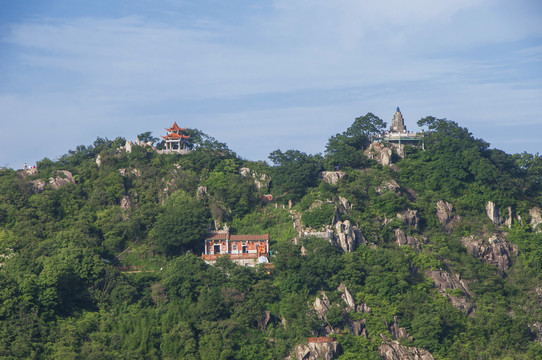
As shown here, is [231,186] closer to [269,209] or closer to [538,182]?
[269,209]

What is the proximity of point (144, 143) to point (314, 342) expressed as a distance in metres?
24.4

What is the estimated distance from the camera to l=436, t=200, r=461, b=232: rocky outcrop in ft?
206

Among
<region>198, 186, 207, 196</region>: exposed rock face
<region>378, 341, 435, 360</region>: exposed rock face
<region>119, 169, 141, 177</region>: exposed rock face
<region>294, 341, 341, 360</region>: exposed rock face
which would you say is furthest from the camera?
<region>119, 169, 141, 177</region>: exposed rock face

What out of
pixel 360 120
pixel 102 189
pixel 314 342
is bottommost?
pixel 314 342

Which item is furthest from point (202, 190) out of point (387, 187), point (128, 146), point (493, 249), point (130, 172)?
point (493, 249)

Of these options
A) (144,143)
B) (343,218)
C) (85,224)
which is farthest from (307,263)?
(144,143)

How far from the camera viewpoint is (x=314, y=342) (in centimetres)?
5131

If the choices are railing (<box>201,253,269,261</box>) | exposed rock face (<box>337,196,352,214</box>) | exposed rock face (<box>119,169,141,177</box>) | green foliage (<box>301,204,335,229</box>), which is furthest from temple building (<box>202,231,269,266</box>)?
exposed rock face (<box>119,169,141,177</box>)

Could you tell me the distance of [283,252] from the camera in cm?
5609

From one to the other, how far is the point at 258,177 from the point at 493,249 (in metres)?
16.9

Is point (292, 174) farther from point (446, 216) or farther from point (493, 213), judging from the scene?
point (493, 213)

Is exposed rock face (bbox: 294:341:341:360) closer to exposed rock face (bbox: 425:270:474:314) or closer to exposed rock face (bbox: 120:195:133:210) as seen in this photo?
exposed rock face (bbox: 425:270:474:314)

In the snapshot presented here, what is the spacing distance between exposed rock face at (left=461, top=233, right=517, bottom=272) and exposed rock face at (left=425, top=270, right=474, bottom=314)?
3971 mm

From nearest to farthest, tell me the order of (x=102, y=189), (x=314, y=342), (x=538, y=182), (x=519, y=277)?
(x=314, y=342) < (x=519, y=277) < (x=102, y=189) < (x=538, y=182)
